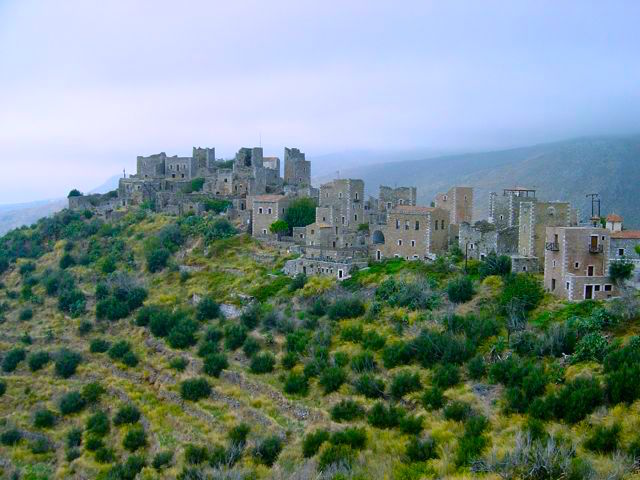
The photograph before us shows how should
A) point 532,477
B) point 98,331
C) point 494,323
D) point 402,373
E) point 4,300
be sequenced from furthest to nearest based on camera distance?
1. point 4,300
2. point 98,331
3. point 494,323
4. point 402,373
5. point 532,477


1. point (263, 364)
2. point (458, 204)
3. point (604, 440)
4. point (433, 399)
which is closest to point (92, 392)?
point (263, 364)

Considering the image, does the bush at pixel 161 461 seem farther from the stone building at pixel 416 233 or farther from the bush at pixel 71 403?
the stone building at pixel 416 233

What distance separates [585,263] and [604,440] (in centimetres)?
1090

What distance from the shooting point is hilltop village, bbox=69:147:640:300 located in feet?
88.7

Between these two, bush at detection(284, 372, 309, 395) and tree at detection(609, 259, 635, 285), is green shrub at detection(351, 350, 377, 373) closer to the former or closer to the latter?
bush at detection(284, 372, 309, 395)

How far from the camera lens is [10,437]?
27.8 m

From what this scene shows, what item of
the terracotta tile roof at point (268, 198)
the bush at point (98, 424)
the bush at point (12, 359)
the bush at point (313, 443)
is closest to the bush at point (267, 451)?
the bush at point (313, 443)

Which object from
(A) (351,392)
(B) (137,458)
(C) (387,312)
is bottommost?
(B) (137,458)

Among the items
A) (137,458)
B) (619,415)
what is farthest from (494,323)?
(137,458)

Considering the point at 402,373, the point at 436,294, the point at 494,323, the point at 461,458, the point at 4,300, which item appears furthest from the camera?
the point at 4,300

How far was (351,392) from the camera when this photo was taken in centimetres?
2502

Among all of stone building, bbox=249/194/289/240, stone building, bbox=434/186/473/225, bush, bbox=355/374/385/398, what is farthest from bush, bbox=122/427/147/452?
stone building, bbox=434/186/473/225

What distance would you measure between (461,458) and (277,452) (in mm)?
6865

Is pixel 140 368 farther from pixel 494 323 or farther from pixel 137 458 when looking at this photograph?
pixel 494 323
